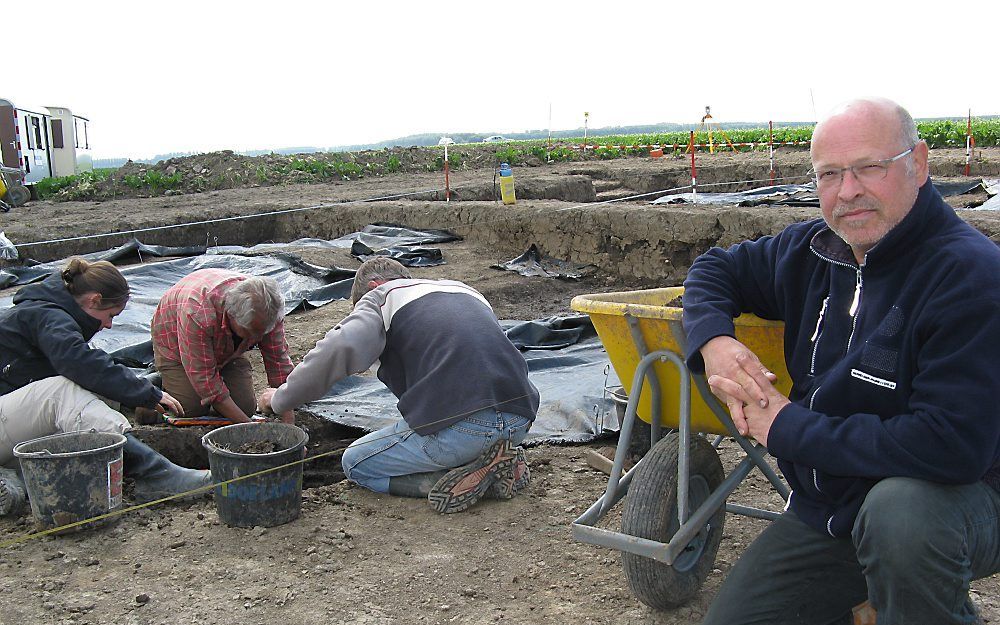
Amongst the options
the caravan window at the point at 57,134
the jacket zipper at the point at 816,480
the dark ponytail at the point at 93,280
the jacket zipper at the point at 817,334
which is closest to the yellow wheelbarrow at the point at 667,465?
the jacket zipper at the point at 817,334

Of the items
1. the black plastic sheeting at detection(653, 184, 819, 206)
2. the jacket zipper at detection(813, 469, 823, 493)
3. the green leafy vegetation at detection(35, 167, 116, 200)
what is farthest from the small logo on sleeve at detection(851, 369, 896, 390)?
the green leafy vegetation at detection(35, 167, 116, 200)

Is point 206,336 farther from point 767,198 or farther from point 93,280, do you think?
point 767,198

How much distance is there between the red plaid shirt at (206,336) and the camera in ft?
14.4

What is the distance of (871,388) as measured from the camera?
7.13 feet

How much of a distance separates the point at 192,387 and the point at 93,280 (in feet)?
3.49

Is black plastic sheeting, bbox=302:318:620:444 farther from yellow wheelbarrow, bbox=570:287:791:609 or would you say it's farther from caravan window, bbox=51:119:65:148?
caravan window, bbox=51:119:65:148

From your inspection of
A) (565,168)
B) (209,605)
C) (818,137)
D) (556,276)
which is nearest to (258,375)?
(209,605)

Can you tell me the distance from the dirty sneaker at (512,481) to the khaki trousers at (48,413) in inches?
69.1

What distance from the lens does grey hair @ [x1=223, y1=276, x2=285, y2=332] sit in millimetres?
4250

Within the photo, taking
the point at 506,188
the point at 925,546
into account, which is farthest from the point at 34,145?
the point at 925,546

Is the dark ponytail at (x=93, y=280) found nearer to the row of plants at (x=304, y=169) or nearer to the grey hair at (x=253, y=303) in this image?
the grey hair at (x=253, y=303)

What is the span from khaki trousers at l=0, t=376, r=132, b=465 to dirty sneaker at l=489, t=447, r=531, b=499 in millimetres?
1754

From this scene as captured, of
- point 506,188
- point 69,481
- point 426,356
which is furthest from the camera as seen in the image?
point 506,188

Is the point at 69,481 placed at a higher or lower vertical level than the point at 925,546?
lower
